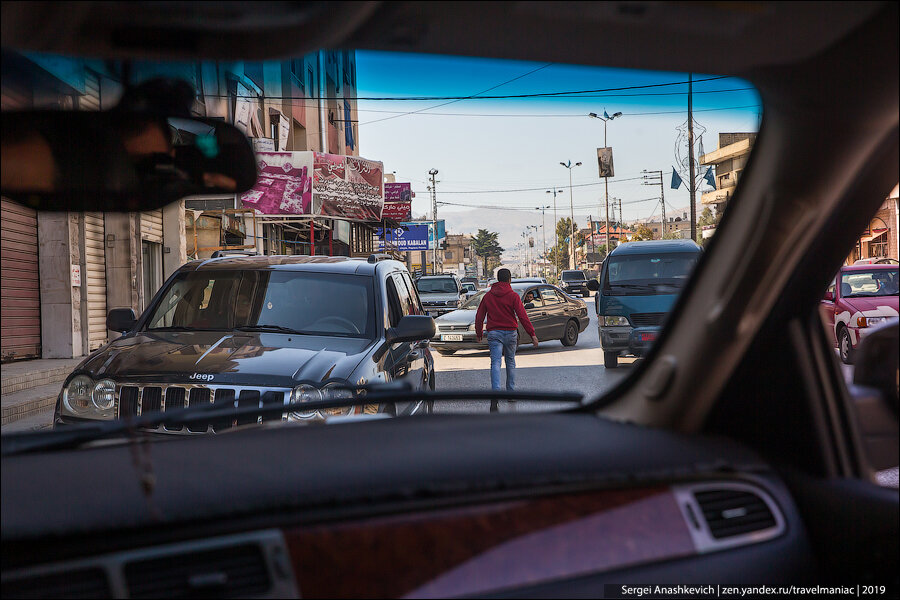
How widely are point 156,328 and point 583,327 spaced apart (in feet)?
54.7

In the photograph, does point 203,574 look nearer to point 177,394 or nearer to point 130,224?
point 130,224

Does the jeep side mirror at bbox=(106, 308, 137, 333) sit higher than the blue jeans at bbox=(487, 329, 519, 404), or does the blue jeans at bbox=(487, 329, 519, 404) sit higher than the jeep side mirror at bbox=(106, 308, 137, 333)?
the jeep side mirror at bbox=(106, 308, 137, 333)

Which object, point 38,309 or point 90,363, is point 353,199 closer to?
point 38,309

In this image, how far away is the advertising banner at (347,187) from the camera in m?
26.7

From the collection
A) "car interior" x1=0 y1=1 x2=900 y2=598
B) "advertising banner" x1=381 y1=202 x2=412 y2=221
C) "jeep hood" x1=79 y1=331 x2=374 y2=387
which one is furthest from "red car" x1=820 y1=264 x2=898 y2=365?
"advertising banner" x1=381 y1=202 x2=412 y2=221

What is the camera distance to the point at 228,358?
17.0ft

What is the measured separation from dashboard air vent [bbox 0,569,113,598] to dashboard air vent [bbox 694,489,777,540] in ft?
4.60

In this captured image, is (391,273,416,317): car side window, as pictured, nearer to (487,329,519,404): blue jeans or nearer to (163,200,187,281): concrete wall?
(163,200,187,281): concrete wall

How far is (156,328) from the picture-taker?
6129 mm

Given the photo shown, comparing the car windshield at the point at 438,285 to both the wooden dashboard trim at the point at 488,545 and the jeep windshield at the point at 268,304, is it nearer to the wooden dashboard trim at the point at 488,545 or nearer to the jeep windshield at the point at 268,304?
the jeep windshield at the point at 268,304

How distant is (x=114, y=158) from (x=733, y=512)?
1895 mm

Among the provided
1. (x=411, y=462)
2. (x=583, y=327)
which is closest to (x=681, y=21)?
(x=411, y=462)

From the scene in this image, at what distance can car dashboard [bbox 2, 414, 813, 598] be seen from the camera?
1.68 m

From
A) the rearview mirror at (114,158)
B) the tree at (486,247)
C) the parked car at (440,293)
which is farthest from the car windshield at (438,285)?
the tree at (486,247)
